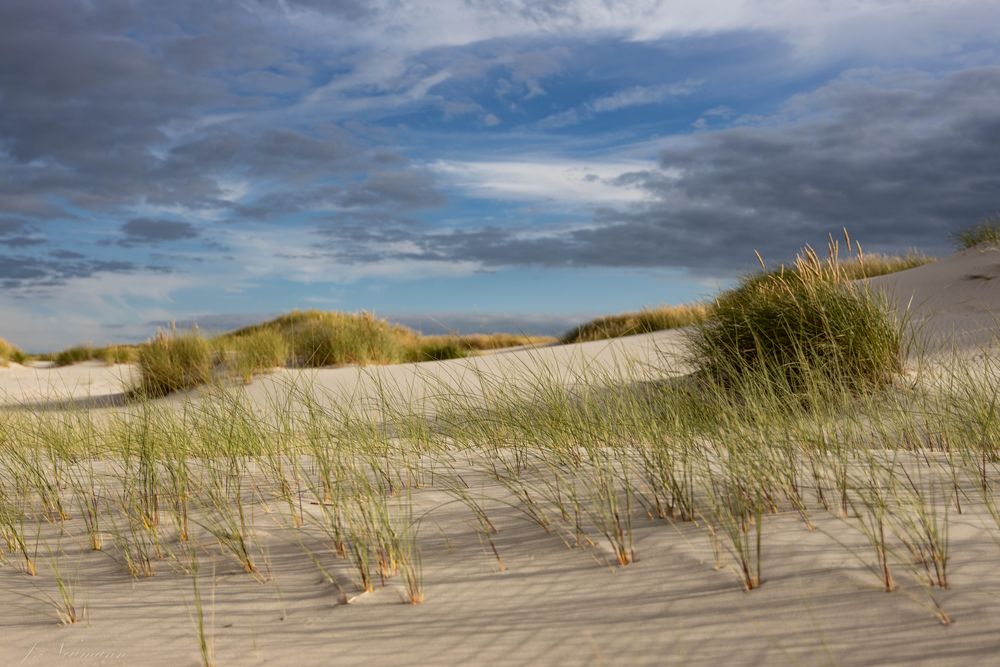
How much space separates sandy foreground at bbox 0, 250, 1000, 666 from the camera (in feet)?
6.12

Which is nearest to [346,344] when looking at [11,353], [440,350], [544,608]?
[440,350]

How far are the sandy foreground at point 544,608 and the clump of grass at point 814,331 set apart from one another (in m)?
3.66

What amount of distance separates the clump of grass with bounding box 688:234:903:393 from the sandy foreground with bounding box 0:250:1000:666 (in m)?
3.66

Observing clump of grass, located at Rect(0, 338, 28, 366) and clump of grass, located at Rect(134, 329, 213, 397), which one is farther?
clump of grass, located at Rect(0, 338, 28, 366)

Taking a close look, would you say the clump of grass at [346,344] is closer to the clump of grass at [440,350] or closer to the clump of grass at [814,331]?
the clump of grass at [440,350]

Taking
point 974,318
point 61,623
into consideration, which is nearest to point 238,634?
point 61,623

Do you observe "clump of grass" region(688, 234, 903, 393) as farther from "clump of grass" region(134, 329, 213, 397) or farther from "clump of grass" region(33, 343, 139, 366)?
"clump of grass" region(33, 343, 139, 366)

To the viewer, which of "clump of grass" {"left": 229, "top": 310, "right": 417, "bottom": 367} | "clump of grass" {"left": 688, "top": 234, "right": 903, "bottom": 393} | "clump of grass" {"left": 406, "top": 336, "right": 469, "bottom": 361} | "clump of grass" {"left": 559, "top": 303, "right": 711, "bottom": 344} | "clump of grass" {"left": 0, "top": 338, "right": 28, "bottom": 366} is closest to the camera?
"clump of grass" {"left": 688, "top": 234, "right": 903, "bottom": 393}

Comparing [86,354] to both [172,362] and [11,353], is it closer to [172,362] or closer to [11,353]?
[11,353]

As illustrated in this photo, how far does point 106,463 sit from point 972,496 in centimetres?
425

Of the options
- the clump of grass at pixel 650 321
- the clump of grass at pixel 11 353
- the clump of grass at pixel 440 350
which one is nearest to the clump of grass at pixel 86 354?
the clump of grass at pixel 11 353

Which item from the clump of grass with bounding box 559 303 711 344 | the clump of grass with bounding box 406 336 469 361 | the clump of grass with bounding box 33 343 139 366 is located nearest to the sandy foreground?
the clump of grass with bounding box 406 336 469 361

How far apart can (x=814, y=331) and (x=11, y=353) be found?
70.8ft

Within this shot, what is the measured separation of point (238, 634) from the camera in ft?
7.26
